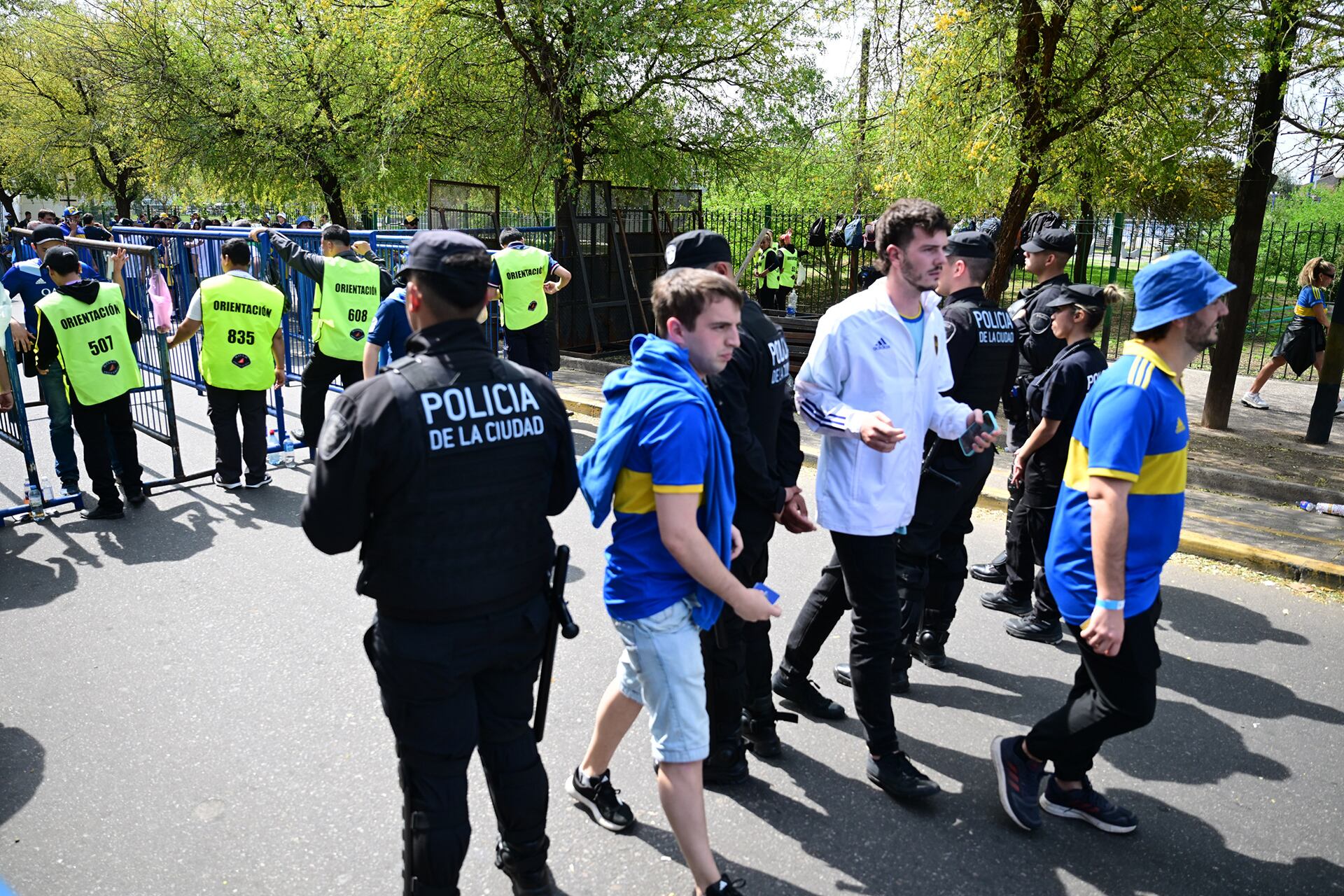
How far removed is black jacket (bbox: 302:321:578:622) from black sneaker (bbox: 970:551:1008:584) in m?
3.99

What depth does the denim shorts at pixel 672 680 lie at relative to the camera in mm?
2711

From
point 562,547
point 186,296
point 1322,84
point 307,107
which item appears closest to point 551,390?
point 562,547

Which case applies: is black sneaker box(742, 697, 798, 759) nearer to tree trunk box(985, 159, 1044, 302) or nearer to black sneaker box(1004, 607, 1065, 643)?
black sneaker box(1004, 607, 1065, 643)

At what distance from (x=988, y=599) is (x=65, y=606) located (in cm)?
497

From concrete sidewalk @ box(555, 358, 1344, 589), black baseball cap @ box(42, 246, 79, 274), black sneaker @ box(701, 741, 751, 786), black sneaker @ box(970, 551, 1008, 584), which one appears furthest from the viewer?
black baseball cap @ box(42, 246, 79, 274)

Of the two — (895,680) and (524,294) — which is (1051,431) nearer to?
(895,680)

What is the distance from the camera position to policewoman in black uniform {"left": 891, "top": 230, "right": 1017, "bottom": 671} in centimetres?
417

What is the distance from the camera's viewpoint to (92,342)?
6.33 m

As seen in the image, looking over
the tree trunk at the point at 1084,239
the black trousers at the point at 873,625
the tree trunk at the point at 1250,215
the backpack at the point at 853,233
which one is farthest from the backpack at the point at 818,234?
the black trousers at the point at 873,625

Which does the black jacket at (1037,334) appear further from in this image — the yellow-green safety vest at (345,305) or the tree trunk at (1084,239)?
the tree trunk at (1084,239)

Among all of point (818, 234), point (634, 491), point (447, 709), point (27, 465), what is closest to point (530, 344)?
point (27, 465)

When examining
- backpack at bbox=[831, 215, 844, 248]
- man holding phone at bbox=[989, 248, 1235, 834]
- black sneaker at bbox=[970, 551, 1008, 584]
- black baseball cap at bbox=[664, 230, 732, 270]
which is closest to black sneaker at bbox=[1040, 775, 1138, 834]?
man holding phone at bbox=[989, 248, 1235, 834]

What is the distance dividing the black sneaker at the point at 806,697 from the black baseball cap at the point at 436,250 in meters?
2.37

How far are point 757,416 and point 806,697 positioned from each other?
132cm
